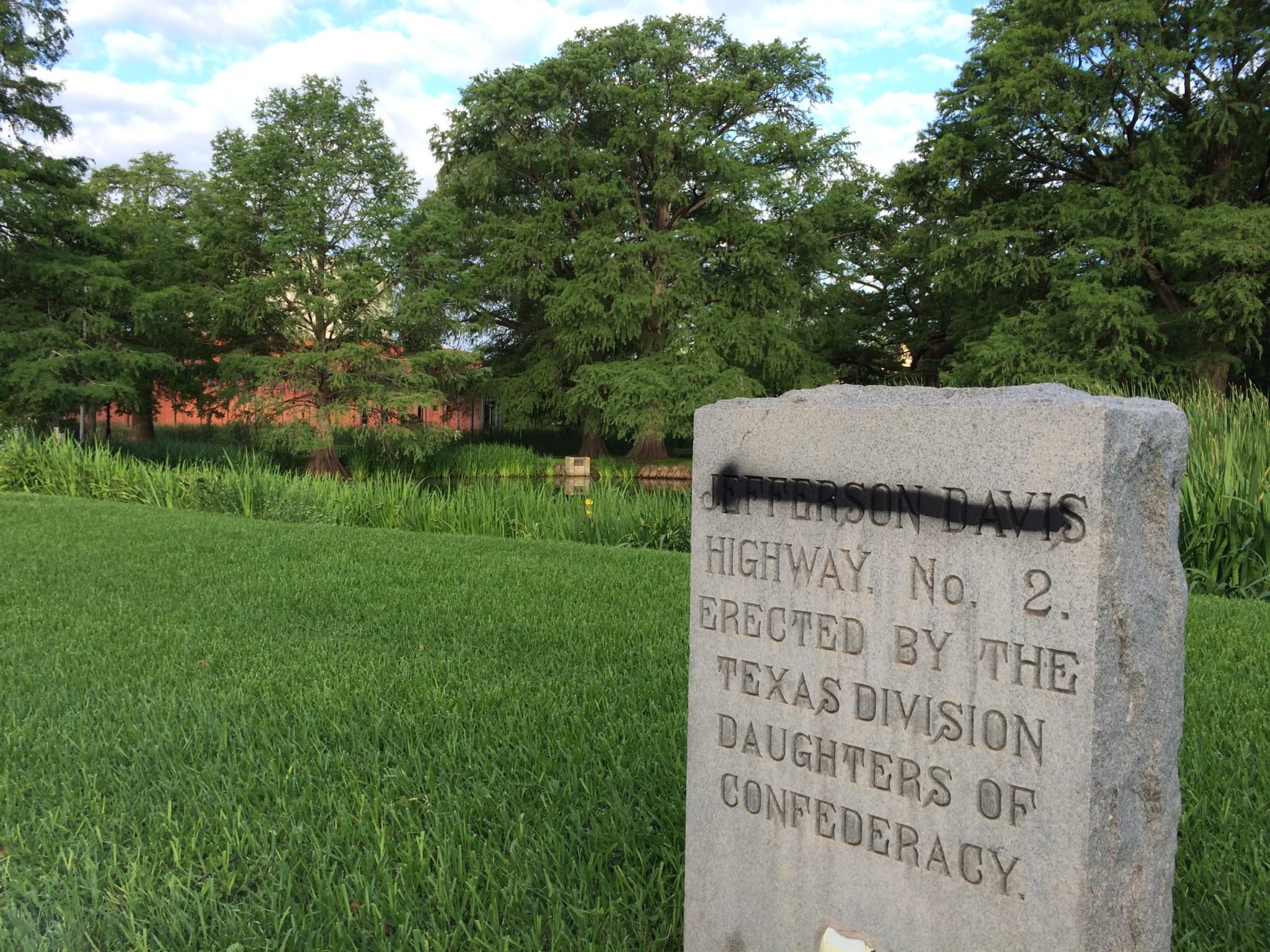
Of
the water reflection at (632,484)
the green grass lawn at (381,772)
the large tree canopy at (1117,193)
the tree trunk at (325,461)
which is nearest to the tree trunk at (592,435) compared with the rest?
the water reflection at (632,484)

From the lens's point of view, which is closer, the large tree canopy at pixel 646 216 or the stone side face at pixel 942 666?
the stone side face at pixel 942 666

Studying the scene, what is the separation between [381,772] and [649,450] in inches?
957

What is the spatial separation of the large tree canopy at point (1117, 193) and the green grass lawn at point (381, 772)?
16.0 metres

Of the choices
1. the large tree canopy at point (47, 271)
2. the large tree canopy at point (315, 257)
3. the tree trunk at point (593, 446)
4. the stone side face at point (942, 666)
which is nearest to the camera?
the stone side face at point (942, 666)

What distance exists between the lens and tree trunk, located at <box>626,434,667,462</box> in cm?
2756

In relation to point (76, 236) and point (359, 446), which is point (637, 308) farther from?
point (76, 236)

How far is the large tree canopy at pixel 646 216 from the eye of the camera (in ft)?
85.8

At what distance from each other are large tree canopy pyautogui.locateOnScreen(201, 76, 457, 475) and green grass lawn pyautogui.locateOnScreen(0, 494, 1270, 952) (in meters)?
15.8

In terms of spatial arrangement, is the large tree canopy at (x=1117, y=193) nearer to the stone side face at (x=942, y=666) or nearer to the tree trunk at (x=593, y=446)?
the tree trunk at (x=593, y=446)

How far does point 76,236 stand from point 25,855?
2120 cm

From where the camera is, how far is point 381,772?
12.2ft

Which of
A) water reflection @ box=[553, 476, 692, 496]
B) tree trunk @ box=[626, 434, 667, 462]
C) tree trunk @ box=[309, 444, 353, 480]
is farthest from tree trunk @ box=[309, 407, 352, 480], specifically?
tree trunk @ box=[626, 434, 667, 462]

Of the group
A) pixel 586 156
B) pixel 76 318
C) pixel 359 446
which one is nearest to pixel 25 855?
pixel 76 318

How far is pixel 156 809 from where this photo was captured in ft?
11.1
